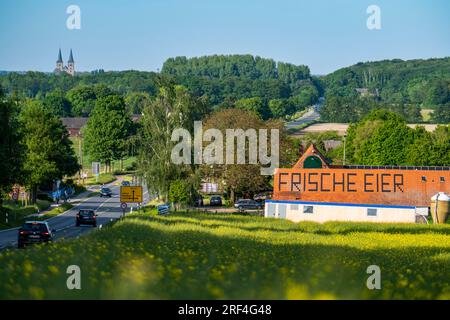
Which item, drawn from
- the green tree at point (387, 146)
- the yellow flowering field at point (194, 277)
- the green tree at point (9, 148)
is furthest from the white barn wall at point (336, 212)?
the green tree at point (387, 146)

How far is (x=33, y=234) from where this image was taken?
37.9 m

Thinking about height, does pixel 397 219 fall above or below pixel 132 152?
below

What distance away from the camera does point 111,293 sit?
13.3 meters

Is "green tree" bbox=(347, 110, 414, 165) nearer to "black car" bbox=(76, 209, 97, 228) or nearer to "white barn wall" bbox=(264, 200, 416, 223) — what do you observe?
"white barn wall" bbox=(264, 200, 416, 223)

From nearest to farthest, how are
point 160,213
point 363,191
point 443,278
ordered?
point 443,278 < point 160,213 < point 363,191

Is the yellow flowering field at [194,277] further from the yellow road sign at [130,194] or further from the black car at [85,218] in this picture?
the yellow road sign at [130,194]

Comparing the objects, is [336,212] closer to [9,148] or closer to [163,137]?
[163,137]

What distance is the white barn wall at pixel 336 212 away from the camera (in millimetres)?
62406

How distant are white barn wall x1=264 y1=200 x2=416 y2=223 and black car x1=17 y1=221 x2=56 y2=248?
27648 millimetres

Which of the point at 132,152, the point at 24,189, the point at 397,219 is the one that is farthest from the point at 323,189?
the point at 24,189

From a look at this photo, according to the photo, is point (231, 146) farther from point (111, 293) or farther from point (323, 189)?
point (111, 293)

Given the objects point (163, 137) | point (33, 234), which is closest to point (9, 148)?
point (163, 137)

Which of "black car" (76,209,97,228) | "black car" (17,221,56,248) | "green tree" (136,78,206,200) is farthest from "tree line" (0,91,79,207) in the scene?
"black car" (17,221,56,248)

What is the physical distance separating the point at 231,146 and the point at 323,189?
62.3 feet
